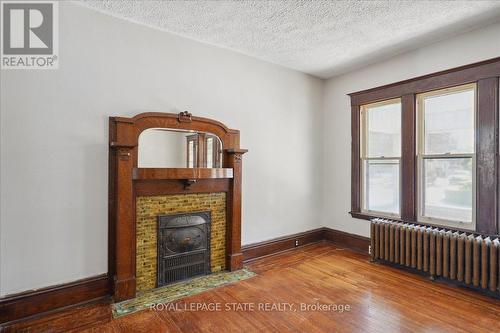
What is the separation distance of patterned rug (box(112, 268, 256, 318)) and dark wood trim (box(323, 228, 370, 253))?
205 centimetres

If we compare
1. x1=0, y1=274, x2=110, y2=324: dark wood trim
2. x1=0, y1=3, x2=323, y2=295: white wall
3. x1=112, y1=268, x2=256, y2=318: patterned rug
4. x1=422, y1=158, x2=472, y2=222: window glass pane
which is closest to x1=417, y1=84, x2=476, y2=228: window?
x1=422, y1=158, x2=472, y2=222: window glass pane

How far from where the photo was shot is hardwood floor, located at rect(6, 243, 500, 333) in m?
2.50

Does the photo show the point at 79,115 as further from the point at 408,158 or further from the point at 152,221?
the point at 408,158

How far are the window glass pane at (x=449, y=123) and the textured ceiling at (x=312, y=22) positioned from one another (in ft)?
2.73

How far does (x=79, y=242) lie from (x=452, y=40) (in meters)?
5.17

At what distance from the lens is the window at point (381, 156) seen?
14.0ft

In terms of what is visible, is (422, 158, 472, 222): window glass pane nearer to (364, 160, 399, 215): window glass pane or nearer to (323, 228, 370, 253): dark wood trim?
(364, 160, 399, 215): window glass pane

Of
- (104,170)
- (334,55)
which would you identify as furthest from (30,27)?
(334,55)

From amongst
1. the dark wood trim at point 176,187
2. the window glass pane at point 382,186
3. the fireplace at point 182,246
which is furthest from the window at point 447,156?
the fireplace at point 182,246

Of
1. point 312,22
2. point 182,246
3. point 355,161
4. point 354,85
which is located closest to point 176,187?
point 182,246

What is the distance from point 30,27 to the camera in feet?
8.99

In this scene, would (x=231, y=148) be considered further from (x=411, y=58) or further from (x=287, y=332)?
(x=411, y=58)

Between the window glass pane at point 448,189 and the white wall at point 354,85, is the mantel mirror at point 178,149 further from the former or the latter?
the window glass pane at point 448,189

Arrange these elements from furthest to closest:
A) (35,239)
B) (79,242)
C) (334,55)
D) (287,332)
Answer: (334,55) < (79,242) < (35,239) < (287,332)
